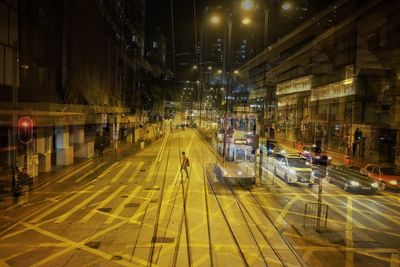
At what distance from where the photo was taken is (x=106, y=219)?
13.5 m

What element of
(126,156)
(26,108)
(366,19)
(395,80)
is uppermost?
(366,19)

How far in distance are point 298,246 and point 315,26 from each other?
44396 millimetres

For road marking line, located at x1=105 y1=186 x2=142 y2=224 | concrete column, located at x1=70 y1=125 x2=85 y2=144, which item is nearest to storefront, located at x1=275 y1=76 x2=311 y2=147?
concrete column, located at x1=70 y1=125 x2=85 y2=144

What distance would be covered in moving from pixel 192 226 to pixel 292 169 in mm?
10962

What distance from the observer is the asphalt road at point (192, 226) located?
9906 millimetres

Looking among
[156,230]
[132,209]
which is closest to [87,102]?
[132,209]

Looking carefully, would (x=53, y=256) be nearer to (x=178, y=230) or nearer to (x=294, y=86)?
(x=178, y=230)

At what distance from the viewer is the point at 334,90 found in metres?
43.4

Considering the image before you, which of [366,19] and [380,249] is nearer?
[380,249]

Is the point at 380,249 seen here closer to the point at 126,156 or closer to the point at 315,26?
the point at 126,156

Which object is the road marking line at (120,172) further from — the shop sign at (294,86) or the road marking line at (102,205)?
the shop sign at (294,86)

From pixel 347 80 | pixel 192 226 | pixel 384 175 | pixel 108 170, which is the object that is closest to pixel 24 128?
pixel 192 226

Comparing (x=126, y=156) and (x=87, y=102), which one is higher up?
(x=87, y=102)

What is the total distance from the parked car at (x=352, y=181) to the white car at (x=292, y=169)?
162cm
